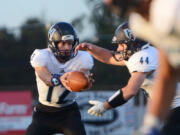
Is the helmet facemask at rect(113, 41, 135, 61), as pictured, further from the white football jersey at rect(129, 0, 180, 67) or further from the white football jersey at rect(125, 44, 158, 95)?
the white football jersey at rect(129, 0, 180, 67)

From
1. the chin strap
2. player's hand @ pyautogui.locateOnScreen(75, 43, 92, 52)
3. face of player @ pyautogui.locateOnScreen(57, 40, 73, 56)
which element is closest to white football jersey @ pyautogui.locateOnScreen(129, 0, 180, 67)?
the chin strap

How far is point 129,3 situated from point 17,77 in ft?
30.9

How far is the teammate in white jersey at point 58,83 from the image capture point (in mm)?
5715

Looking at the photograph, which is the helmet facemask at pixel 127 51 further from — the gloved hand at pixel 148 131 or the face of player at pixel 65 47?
the gloved hand at pixel 148 131

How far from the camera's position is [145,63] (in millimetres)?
5375

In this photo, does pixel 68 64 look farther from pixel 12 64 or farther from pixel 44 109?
pixel 12 64

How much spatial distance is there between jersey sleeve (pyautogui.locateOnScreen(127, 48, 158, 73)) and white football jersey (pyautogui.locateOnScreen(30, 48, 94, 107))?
0.72 meters

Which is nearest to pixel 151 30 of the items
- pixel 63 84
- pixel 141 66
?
pixel 141 66

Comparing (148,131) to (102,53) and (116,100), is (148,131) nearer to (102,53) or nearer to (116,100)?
(116,100)

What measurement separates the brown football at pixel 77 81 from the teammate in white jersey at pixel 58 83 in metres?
0.07

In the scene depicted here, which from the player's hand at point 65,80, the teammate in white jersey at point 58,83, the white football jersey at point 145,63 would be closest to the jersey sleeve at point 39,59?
the teammate in white jersey at point 58,83

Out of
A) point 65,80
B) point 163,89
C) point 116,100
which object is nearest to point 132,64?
point 116,100

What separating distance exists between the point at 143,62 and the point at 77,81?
2.31ft

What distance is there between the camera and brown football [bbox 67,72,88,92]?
560 centimetres
